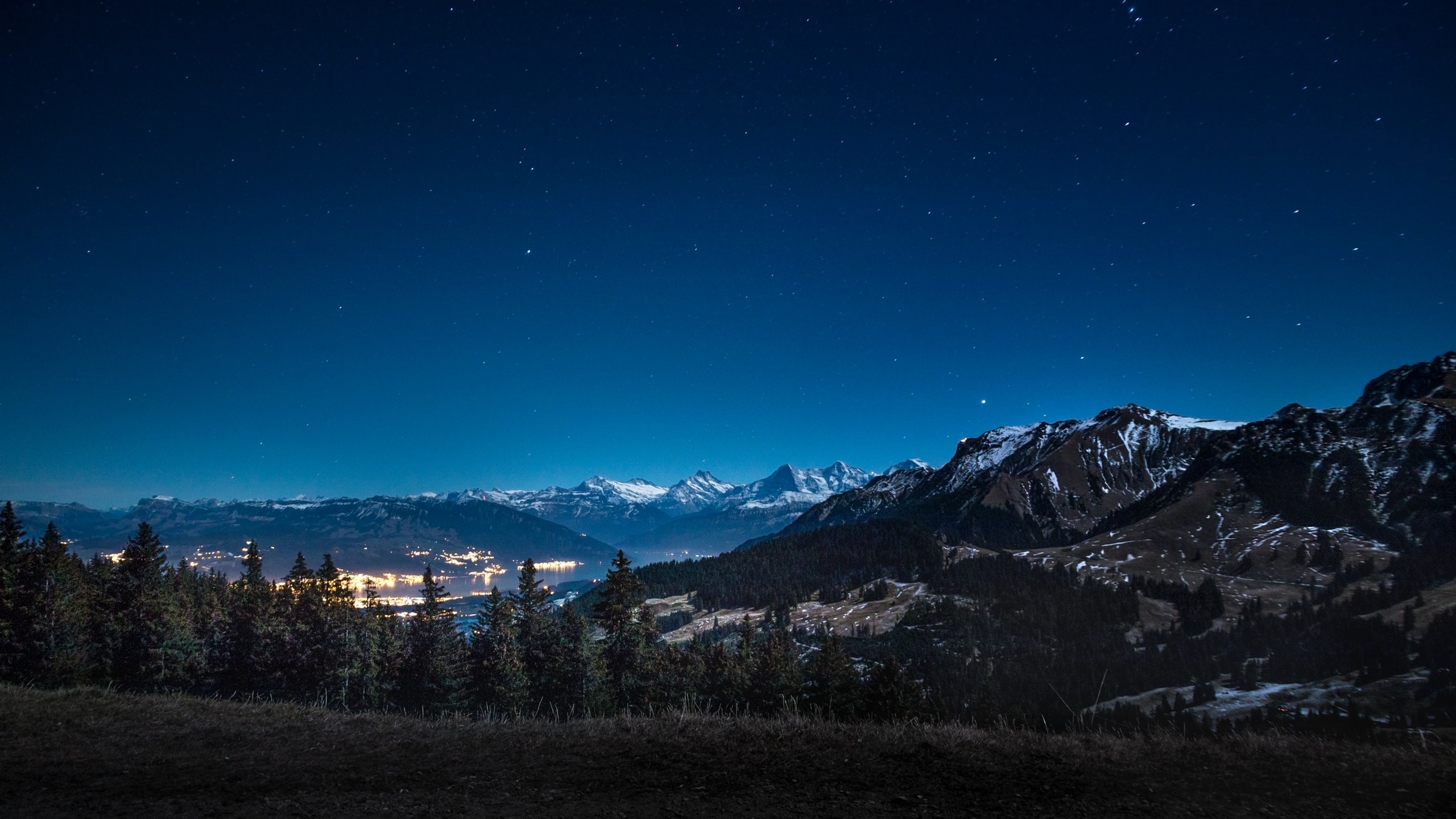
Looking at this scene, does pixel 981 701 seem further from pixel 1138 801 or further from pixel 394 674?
pixel 394 674

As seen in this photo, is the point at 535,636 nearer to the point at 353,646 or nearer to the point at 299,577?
the point at 353,646

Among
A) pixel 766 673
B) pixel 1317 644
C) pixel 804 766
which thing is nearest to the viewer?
pixel 804 766

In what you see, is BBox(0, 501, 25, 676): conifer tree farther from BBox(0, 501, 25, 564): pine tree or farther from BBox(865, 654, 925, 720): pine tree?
BBox(865, 654, 925, 720): pine tree

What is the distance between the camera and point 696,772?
12.7 metres

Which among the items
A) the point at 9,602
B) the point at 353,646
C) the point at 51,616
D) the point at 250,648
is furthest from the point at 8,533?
the point at 353,646

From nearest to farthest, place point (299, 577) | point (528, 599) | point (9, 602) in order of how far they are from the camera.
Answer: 1. point (9, 602)
2. point (299, 577)
3. point (528, 599)

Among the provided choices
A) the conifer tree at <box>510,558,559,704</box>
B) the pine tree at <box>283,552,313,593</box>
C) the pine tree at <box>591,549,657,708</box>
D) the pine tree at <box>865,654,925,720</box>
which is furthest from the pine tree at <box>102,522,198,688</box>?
the pine tree at <box>865,654,925,720</box>

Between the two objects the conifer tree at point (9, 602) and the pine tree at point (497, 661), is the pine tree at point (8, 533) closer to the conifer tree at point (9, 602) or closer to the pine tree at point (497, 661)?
the conifer tree at point (9, 602)

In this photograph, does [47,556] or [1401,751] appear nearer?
[1401,751]

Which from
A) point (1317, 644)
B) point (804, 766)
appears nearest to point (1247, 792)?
point (804, 766)

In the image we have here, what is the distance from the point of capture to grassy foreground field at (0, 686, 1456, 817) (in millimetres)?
10945

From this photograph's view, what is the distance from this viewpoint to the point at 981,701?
35.8 metres

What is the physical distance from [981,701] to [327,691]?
2053 inches

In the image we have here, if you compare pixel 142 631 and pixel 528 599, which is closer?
pixel 142 631
